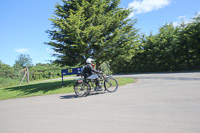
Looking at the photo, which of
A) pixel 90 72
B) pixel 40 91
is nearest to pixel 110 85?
pixel 90 72

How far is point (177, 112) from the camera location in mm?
3951

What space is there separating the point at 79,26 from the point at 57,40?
8.34 ft

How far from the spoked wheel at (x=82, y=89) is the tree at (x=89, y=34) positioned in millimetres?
3755

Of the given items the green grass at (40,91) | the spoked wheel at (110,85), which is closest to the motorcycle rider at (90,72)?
the spoked wheel at (110,85)

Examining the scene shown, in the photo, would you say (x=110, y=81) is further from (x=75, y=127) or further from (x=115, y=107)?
(x=75, y=127)

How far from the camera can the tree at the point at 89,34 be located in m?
10.6

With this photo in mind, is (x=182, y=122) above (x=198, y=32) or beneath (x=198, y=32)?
beneath

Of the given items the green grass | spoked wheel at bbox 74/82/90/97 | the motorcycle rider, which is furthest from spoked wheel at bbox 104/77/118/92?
the green grass

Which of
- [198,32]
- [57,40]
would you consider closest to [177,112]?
[57,40]

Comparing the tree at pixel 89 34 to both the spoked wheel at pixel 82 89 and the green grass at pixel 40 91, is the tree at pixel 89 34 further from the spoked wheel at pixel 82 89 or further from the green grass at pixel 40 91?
the spoked wheel at pixel 82 89

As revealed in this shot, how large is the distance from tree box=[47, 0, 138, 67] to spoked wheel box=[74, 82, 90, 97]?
3.75 metres

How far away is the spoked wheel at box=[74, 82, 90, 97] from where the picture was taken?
7480mm

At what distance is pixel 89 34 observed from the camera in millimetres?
10820

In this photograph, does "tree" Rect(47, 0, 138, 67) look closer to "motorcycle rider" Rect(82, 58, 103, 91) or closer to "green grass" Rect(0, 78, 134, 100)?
"green grass" Rect(0, 78, 134, 100)
